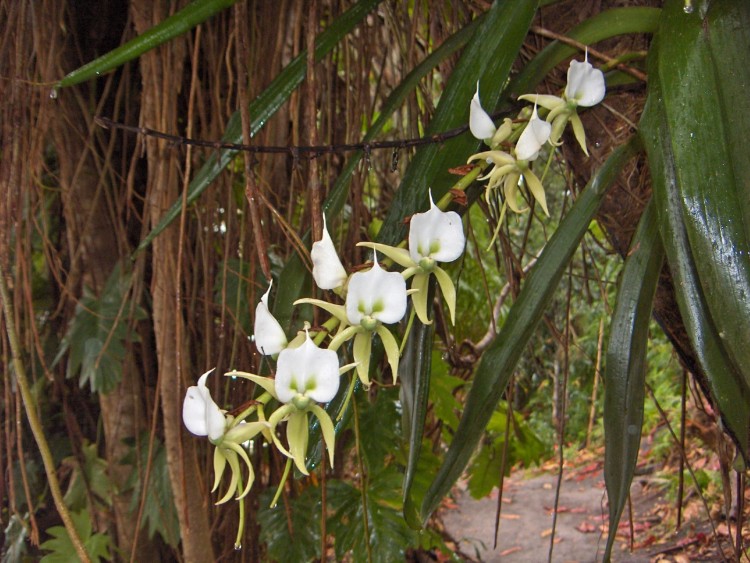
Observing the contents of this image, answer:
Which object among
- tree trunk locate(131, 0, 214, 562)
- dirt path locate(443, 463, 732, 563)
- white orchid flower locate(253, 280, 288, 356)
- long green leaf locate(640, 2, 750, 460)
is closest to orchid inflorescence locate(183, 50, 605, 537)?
white orchid flower locate(253, 280, 288, 356)

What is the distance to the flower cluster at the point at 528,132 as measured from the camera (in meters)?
0.47

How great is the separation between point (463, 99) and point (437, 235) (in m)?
0.28

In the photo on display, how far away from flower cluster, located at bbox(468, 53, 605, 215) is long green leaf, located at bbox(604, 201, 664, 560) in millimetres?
141

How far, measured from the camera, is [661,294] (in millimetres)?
849

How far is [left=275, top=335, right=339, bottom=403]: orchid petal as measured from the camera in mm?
357

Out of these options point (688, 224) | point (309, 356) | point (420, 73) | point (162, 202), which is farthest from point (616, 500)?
point (162, 202)

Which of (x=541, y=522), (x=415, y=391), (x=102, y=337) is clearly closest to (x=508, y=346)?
(x=415, y=391)

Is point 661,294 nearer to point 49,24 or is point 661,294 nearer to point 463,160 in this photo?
point 463,160

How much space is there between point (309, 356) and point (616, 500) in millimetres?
334

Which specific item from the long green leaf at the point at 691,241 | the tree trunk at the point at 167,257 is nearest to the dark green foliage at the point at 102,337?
the tree trunk at the point at 167,257

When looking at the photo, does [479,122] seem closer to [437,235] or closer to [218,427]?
[437,235]

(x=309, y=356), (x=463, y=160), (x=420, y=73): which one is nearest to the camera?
(x=309, y=356)

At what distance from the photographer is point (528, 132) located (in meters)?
0.46

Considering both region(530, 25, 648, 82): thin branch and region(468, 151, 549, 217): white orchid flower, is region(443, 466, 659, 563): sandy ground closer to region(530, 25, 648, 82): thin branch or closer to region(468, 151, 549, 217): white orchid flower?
region(530, 25, 648, 82): thin branch
